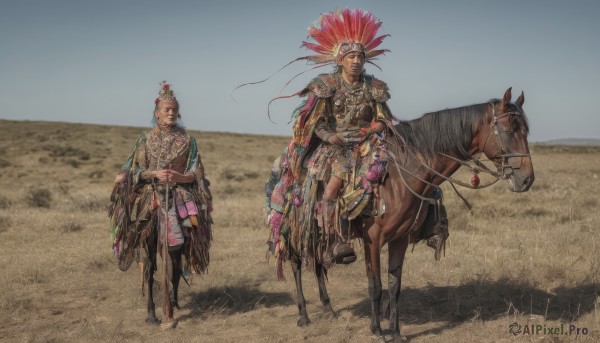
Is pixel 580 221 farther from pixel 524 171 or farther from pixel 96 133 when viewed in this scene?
pixel 96 133

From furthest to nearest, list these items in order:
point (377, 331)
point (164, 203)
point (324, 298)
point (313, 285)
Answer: point (313, 285) < point (324, 298) < point (164, 203) < point (377, 331)

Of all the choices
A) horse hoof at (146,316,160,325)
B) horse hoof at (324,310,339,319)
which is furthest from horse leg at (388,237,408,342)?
horse hoof at (146,316,160,325)

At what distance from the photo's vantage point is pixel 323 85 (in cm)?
550

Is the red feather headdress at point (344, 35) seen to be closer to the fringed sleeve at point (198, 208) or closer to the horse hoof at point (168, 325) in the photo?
the fringed sleeve at point (198, 208)

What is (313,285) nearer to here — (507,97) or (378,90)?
(378,90)

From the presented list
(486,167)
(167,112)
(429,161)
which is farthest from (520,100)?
(167,112)

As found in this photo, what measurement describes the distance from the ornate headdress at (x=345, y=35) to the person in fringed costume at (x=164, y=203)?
180cm

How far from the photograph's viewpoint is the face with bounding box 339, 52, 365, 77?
5504mm

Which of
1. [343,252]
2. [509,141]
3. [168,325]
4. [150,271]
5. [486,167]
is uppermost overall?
[509,141]

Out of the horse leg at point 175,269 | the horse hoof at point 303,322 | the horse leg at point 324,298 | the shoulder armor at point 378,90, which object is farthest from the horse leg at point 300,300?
the shoulder armor at point 378,90

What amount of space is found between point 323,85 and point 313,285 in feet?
11.1

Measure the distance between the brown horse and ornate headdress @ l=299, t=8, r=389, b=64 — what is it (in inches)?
35.9

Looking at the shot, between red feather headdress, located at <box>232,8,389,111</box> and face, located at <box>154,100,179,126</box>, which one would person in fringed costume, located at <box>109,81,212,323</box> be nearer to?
face, located at <box>154,100,179,126</box>

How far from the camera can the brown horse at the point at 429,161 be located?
15.9 feet
